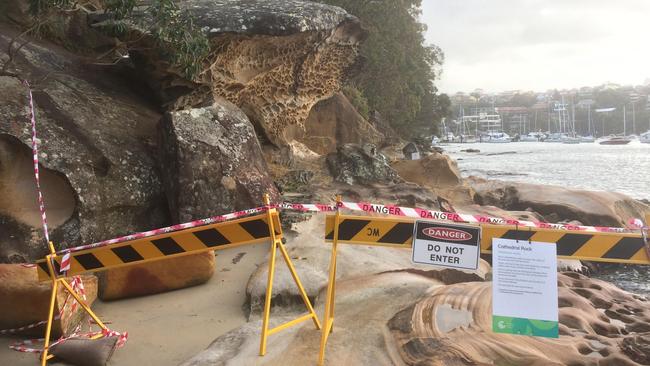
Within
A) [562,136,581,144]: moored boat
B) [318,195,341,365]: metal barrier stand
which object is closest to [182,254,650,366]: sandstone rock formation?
[318,195,341,365]: metal barrier stand

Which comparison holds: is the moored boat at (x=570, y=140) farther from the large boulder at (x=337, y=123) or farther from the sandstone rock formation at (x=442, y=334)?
the sandstone rock formation at (x=442, y=334)

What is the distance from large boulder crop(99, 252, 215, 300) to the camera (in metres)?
5.64

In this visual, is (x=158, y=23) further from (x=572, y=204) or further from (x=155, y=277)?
(x=572, y=204)

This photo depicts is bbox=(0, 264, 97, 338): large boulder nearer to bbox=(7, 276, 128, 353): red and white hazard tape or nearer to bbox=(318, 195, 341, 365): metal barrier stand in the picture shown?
bbox=(7, 276, 128, 353): red and white hazard tape

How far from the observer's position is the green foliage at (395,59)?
75.2ft

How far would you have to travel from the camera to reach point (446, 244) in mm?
3596

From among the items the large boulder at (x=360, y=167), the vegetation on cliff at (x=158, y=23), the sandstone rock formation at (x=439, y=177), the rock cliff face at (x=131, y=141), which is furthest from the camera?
the sandstone rock formation at (x=439, y=177)

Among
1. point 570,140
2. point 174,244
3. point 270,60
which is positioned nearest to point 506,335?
point 174,244

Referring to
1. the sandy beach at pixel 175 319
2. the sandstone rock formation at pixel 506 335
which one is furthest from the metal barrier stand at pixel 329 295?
the sandy beach at pixel 175 319

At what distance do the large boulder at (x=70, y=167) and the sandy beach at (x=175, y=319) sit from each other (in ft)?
5.31

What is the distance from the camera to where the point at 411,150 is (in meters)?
23.1

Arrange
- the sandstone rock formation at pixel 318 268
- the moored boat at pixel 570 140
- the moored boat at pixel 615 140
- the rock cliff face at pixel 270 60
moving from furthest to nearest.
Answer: the moored boat at pixel 570 140, the moored boat at pixel 615 140, the rock cliff face at pixel 270 60, the sandstone rock formation at pixel 318 268

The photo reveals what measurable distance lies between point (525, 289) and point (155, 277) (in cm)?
404

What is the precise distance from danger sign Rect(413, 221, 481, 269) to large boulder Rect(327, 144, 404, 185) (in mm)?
7098
